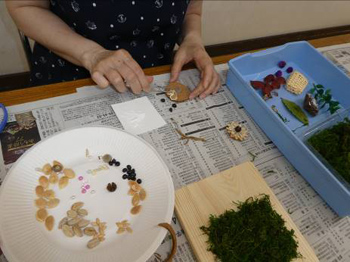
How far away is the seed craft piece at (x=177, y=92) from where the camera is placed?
80cm

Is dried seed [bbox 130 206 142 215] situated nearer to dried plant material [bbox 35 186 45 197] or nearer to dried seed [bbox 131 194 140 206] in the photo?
dried seed [bbox 131 194 140 206]

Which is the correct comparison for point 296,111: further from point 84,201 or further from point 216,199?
point 84,201

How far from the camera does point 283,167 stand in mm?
700

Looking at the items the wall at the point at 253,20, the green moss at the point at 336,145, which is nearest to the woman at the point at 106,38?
the green moss at the point at 336,145

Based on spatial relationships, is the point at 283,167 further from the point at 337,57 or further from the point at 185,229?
the point at 337,57

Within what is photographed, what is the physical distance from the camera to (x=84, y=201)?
0.56 metres

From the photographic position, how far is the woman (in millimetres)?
756

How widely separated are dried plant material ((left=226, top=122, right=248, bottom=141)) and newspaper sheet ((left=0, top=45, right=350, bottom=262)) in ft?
0.04

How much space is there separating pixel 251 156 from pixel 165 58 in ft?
1.65

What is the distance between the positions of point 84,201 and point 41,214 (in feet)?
0.26

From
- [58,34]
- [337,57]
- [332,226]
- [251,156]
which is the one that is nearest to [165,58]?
[58,34]

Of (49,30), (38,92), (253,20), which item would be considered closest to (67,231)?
(38,92)

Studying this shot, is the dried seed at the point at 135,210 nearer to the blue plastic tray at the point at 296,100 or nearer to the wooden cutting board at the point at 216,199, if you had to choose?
the wooden cutting board at the point at 216,199

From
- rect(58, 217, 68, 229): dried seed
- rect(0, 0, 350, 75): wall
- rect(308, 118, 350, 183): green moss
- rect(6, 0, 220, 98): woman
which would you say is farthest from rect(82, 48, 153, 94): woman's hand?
rect(0, 0, 350, 75): wall
